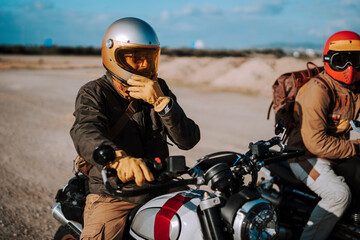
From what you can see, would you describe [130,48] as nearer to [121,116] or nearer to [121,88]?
[121,88]

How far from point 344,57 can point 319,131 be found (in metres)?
0.80

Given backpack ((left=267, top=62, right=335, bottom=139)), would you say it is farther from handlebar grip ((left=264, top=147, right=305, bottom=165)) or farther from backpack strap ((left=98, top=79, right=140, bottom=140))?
backpack strap ((left=98, top=79, right=140, bottom=140))

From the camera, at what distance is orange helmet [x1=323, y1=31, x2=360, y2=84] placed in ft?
11.1

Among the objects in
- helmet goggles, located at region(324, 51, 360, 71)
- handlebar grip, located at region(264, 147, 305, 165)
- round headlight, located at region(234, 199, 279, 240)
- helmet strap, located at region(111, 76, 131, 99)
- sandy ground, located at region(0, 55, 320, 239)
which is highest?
helmet goggles, located at region(324, 51, 360, 71)

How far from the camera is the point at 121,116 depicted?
2658 mm

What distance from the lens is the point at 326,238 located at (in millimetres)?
3262

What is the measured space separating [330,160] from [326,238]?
0.72 m

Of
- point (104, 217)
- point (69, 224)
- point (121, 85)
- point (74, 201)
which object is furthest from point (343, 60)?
point (69, 224)

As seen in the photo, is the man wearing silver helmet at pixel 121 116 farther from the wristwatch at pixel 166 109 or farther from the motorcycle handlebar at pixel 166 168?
the motorcycle handlebar at pixel 166 168

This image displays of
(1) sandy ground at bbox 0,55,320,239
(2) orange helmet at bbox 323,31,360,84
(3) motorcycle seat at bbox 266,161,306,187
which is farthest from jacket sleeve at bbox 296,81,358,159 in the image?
(1) sandy ground at bbox 0,55,320,239

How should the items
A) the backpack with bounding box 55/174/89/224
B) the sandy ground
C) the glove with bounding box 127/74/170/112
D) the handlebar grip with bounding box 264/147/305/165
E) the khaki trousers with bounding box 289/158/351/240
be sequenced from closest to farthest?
the handlebar grip with bounding box 264/147/305/165, the glove with bounding box 127/74/170/112, the backpack with bounding box 55/174/89/224, the khaki trousers with bounding box 289/158/351/240, the sandy ground

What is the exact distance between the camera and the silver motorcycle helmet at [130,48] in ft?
8.82

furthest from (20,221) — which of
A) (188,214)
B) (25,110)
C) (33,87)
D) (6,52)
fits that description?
(6,52)

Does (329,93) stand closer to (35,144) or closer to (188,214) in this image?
(188,214)
